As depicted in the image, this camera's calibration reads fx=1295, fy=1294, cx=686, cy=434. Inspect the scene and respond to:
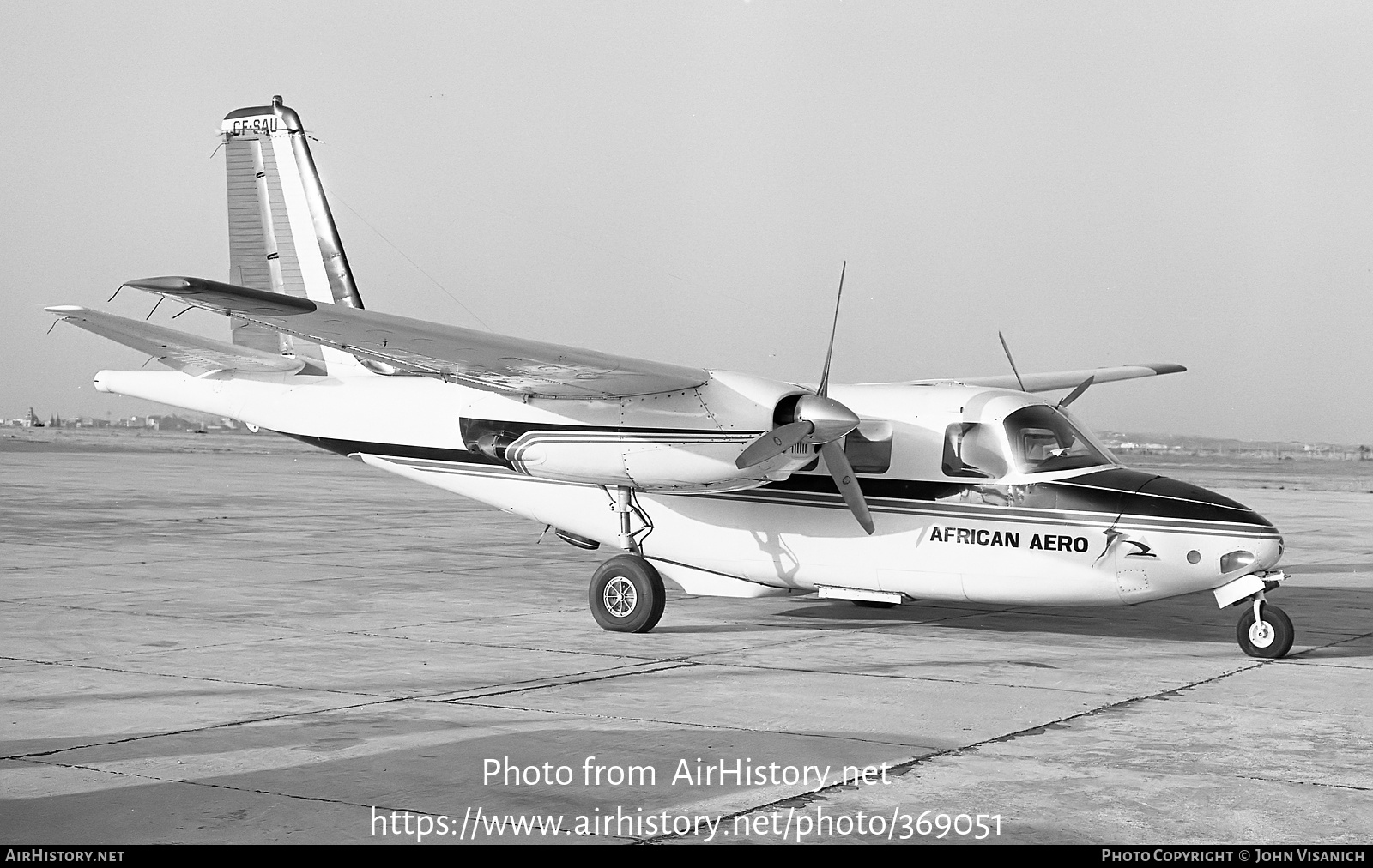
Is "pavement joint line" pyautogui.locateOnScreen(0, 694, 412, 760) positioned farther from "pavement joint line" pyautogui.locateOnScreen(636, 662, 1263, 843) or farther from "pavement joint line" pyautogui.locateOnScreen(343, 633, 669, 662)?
"pavement joint line" pyautogui.locateOnScreen(636, 662, 1263, 843)

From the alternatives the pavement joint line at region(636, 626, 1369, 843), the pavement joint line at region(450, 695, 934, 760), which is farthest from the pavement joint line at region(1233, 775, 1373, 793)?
the pavement joint line at region(450, 695, 934, 760)

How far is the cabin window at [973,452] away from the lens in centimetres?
1192

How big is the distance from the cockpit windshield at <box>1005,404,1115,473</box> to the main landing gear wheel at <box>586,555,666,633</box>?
3636 mm

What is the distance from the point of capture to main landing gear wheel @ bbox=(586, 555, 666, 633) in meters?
12.5

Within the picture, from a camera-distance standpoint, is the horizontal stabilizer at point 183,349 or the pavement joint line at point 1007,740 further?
the horizontal stabilizer at point 183,349

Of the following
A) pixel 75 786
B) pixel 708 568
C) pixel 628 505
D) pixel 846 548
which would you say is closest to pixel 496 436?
pixel 628 505

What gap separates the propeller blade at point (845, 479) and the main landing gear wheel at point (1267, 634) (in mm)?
3399

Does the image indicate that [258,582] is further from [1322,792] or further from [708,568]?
[1322,792]

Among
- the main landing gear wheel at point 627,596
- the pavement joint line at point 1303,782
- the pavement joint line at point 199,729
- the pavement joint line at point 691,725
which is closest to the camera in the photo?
the pavement joint line at point 1303,782

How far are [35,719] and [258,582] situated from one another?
806 cm

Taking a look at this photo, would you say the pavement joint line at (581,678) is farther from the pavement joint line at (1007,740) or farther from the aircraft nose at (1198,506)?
the aircraft nose at (1198,506)

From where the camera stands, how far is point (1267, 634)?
436 inches

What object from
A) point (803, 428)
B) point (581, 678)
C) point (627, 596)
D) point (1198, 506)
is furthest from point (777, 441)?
point (1198, 506)

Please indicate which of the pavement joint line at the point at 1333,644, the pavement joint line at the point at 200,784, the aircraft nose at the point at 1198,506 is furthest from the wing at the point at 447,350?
the pavement joint line at the point at 1333,644
